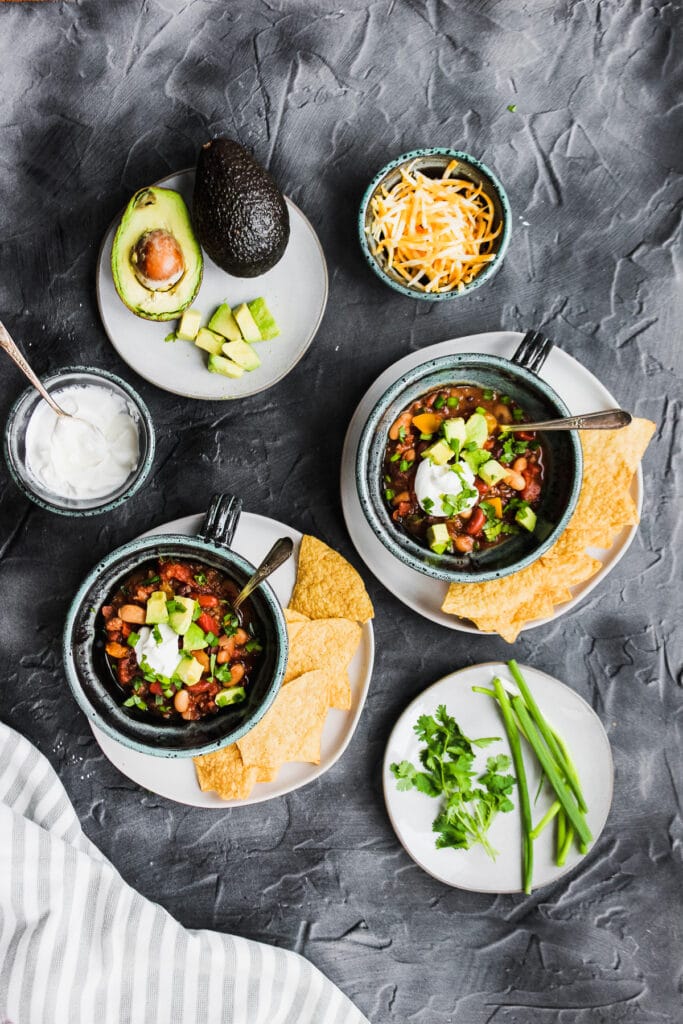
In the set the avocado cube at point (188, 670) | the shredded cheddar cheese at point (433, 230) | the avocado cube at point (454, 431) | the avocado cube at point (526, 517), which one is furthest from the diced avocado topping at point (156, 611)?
the shredded cheddar cheese at point (433, 230)

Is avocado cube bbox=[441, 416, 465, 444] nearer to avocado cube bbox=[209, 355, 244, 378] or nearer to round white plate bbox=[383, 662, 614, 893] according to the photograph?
avocado cube bbox=[209, 355, 244, 378]

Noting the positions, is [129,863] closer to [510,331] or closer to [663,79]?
[510,331]

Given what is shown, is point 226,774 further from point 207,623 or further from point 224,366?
point 224,366

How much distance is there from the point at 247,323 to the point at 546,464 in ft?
3.42

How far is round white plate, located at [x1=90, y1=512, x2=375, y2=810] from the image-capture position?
8.21 feet

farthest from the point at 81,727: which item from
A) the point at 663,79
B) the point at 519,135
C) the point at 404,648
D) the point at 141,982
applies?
the point at 663,79

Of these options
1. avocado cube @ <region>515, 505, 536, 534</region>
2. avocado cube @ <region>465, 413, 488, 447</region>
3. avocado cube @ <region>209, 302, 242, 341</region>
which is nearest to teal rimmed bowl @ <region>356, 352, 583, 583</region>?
avocado cube @ <region>515, 505, 536, 534</region>

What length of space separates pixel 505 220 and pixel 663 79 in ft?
2.77

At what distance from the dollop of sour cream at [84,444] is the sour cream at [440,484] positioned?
2.96 feet

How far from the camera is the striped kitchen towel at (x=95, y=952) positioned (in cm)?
245

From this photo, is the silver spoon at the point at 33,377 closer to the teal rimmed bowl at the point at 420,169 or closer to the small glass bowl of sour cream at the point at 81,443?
the small glass bowl of sour cream at the point at 81,443

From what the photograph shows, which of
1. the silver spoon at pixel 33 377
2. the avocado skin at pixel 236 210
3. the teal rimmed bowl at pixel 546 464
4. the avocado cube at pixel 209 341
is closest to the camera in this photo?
the silver spoon at pixel 33 377

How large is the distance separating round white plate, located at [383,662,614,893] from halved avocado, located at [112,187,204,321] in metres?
1.50

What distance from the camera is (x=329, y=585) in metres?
2.51
